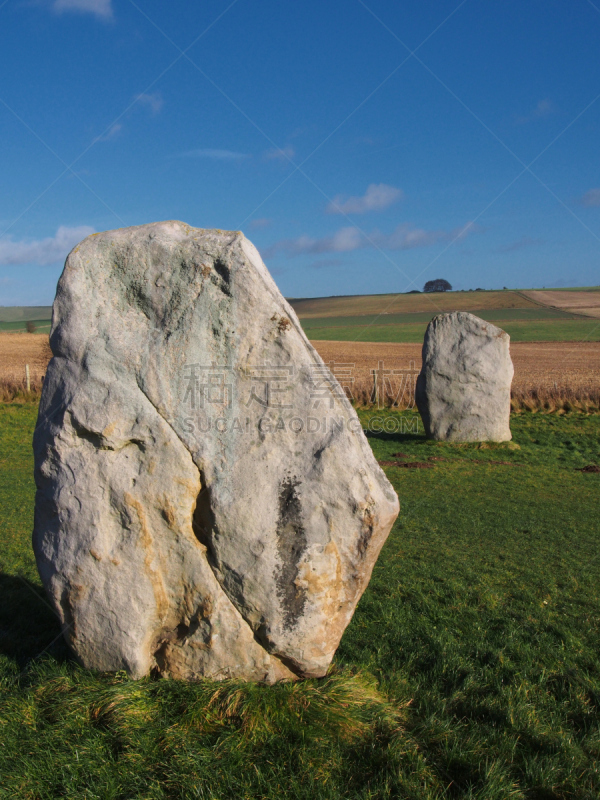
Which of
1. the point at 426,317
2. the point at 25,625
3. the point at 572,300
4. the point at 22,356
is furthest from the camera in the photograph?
the point at 572,300

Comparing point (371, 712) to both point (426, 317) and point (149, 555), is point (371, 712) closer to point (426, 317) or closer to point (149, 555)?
point (149, 555)

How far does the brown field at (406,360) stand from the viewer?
103ft

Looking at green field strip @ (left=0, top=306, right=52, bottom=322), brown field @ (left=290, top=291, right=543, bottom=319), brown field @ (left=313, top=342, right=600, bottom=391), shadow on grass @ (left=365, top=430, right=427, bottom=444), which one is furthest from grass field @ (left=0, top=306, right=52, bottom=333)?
shadow on grass @ (left=365, top=430, right=427, bottom=444)

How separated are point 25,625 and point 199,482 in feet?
8.75

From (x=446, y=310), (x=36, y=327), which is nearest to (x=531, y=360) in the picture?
(x=446, y=310)

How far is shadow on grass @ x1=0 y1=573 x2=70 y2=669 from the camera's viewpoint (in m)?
5.04

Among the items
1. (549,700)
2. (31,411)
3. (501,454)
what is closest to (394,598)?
(549,700)

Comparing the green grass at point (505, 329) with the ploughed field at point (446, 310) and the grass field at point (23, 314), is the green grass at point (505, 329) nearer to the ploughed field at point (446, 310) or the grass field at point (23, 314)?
the ploughed field at point (446, 310)

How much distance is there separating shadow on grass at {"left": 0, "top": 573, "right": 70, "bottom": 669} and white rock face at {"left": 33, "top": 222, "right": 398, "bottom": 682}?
30.6 inches

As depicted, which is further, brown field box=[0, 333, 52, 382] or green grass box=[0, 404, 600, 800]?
brown field box=[0, 333, 52, 382]

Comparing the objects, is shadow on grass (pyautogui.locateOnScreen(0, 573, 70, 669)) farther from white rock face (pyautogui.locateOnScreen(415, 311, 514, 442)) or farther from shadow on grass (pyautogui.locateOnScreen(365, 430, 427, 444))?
shadow on grass (pyautogui.locateOnScreen(365, 430, 427, 444))

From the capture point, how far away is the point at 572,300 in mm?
109062

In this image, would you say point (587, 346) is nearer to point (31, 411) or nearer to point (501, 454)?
point (501, 454)

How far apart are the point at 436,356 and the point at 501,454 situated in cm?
308
